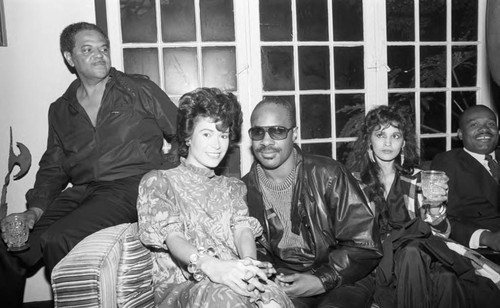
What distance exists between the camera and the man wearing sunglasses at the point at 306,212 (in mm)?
2395

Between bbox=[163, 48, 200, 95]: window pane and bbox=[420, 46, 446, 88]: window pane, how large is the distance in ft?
7.79

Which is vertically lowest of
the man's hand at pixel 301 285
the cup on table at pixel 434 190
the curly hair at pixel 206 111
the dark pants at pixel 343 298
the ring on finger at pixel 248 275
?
the dark pants at pixel 343 298

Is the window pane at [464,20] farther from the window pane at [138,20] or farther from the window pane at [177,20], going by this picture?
the window pane at [138,20]

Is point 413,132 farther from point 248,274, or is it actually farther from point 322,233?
point 248,274

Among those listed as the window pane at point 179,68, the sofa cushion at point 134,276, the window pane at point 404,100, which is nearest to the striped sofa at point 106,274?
the sofa cushion at point 134,276

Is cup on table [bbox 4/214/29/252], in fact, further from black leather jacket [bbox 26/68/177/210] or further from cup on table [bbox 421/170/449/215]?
cup on table [bbox 421/170/449/215]

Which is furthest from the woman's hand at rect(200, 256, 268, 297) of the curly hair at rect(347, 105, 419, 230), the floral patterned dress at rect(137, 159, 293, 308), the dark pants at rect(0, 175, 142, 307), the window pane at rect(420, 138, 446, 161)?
the window pane at rect(420, 138, 446, 161)

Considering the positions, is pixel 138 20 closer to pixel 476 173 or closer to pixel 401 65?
Result: pixel 401 65

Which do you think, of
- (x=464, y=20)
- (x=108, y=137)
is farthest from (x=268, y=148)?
(x=464, y=20)

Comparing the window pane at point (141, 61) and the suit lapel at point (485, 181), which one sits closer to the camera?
the suit lapel at point (485, 181)

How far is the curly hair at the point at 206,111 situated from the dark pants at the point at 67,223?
818mm

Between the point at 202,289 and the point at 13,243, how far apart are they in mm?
1577

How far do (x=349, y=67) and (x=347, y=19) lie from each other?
1.55 feet

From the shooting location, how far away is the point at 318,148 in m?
4.21
